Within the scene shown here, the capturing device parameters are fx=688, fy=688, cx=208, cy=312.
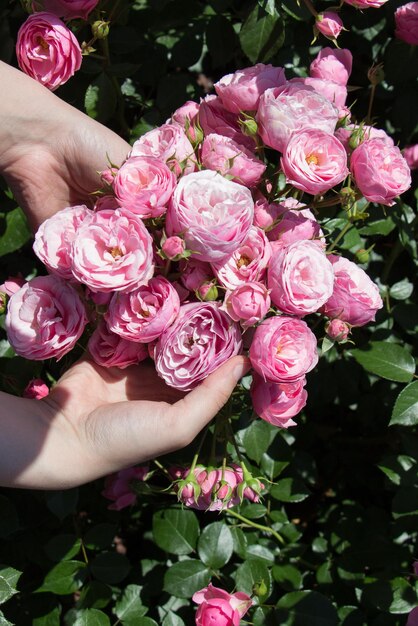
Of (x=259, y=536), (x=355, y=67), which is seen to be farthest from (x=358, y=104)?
(x=259, y=536)

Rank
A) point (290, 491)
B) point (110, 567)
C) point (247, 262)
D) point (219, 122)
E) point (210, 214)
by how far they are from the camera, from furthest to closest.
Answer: point (290, 491), point (110, 567), point (219, 122), point (247, 262), point (210, 214)

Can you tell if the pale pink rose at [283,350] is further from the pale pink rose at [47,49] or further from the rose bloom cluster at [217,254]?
the pale pink rose at [47,49]

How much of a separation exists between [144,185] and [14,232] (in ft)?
2.71

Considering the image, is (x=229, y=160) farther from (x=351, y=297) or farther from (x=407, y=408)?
(x=407, y=408)

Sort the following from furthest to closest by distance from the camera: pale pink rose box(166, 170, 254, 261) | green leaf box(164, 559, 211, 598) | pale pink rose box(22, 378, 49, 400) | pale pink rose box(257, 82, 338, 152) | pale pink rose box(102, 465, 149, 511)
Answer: pale pink rose box(102, 465, 149, 511), green leaf box(164, 559, 211, 598), pale pink rose box(22, 378, 49, 400), pale pink rose box(257, 82, 338, 152), pale pink rose box(166, 170, 254, 261)

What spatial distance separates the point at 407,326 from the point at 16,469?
1.23 m

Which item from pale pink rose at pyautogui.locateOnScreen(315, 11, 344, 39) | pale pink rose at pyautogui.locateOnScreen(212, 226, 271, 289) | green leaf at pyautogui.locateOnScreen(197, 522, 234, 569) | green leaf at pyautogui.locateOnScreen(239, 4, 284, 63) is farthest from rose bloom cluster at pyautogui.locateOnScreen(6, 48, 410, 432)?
green leaf at pyautogui.locateOnScreen(197, 522, 234, 569)

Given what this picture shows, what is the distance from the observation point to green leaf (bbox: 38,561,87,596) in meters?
1.95

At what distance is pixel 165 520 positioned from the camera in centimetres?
203

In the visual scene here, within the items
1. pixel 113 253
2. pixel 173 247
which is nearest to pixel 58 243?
pixel 113 253

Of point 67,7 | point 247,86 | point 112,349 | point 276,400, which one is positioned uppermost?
point 67,7

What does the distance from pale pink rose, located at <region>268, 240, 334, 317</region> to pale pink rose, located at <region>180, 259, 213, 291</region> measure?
0.47 ft

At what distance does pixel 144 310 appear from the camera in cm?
141

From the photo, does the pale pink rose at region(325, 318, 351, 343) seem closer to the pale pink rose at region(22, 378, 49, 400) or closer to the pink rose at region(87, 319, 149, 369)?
the pink rose at region(87, 319, 149, 369)
